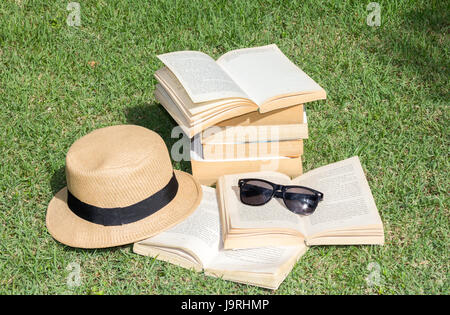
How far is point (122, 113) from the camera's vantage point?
455 centimetres

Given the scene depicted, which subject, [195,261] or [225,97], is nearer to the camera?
[195,261]

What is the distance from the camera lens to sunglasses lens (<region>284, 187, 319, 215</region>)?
3.34 meters

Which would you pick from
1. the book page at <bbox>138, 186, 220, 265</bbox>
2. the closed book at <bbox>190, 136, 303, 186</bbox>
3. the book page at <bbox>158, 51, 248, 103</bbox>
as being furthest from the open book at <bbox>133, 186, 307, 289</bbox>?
the book page at <bbox>158, 51, 248, 103</bbox>

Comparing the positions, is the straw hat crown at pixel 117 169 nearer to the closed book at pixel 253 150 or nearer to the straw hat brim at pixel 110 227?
the straw hat brim at pixel 110 227

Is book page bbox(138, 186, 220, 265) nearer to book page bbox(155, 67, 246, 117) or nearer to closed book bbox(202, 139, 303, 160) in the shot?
closed book bbox(202, 139, 303, 160)

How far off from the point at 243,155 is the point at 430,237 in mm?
1376

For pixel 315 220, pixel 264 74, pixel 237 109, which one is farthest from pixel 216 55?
pixel 315 220

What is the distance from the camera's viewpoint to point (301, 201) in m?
3.37

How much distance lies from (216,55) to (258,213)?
2.28 m

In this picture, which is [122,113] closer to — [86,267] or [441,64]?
[86,267]

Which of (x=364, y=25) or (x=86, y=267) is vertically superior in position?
(x=364, y=25)

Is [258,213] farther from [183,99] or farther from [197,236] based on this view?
[183,99]
